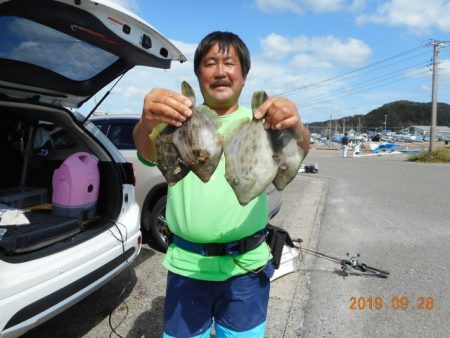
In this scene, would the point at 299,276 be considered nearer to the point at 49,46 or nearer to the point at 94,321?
the point at 94,321

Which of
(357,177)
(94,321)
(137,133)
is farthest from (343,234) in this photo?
(357,177)

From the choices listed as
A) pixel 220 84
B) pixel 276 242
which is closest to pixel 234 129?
pixel 220 84

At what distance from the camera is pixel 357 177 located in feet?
47.5

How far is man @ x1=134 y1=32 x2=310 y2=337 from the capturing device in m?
1.74

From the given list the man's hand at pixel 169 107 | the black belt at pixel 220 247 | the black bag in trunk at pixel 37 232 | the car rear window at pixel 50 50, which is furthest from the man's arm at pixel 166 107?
the black bag in trunk at pixel 37 232

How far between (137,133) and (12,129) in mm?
3748

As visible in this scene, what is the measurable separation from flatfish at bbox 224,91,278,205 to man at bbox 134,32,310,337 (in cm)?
32

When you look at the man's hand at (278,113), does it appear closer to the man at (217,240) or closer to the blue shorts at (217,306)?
the man at (217,240)

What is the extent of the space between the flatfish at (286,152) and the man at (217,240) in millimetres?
364

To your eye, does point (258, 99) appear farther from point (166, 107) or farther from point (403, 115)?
point (403, 115)

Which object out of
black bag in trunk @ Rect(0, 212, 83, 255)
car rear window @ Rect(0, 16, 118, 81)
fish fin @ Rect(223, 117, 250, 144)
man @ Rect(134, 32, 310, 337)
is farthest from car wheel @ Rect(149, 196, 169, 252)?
fish fin @ Rect(223, 117, 250, 144)

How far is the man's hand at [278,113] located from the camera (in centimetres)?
136

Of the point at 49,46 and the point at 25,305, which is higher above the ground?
the point at 49,46
